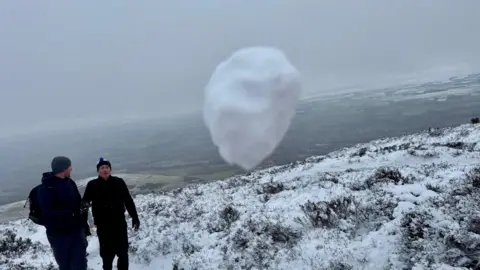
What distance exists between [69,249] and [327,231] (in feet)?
17.0

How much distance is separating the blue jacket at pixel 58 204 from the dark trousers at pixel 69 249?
0.39 feet

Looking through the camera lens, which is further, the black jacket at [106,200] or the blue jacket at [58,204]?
the black jacket at [106,200]

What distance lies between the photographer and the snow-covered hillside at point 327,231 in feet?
21.9

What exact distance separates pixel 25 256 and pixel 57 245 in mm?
5425

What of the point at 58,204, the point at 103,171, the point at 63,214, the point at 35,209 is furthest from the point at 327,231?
the point at 35,209

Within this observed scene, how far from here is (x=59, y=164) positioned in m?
6.25

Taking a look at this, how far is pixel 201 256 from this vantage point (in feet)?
26.7

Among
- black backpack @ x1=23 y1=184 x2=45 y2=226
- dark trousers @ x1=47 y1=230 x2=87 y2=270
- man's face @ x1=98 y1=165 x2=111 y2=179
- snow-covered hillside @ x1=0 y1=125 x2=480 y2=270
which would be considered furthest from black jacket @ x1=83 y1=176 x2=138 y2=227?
snow-covered hillside @ x1=0 y1=125 x2=480 y2=270

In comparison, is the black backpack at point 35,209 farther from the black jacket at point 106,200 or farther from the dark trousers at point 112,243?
the dark trousers at point 112,243

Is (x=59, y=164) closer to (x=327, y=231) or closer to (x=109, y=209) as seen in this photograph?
(x=109, y=209)

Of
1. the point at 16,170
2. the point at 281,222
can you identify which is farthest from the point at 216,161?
the point at 281,222

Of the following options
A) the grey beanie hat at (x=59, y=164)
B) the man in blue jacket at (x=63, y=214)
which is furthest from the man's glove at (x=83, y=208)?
the grey beanie hat at (x=59, y=164)

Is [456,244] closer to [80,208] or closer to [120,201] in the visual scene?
[120,201]

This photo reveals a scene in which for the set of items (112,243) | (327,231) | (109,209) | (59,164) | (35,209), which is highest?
(59,164)
